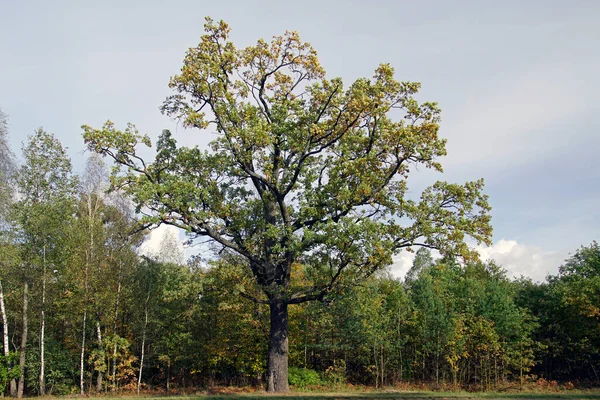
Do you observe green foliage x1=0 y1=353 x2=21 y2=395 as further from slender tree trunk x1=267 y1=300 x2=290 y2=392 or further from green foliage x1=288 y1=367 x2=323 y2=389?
green foliage x1=288 y1=367 x2=323 y2=389

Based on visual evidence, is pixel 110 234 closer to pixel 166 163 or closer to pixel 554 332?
pixel 166 163

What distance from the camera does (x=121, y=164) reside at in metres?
18.4

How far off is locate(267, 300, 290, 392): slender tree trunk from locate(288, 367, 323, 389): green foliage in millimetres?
8281

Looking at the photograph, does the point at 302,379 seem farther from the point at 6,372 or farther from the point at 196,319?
the point at 6,372

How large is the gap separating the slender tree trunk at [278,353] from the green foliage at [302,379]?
8.28m

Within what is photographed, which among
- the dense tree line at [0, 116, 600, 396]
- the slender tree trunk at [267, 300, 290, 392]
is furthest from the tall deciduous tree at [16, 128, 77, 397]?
the slender tree trunk at [267, 300, 290, 392]

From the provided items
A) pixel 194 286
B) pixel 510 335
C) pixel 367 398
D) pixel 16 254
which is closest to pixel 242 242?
pixel 194 286

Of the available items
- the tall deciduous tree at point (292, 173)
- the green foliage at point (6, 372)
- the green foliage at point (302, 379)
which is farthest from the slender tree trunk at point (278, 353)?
the green foliage at point (6, 372)

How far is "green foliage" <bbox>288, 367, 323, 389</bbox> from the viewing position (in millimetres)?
26422

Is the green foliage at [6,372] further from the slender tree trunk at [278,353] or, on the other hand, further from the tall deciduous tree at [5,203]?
Result: the slender tree trunk at [278,353]

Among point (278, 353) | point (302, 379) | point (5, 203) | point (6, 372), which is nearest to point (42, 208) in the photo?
point (5, 203)

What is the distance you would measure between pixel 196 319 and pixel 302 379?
868 cm

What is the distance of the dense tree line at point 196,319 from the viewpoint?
72.4ft

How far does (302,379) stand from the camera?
2712 cm
